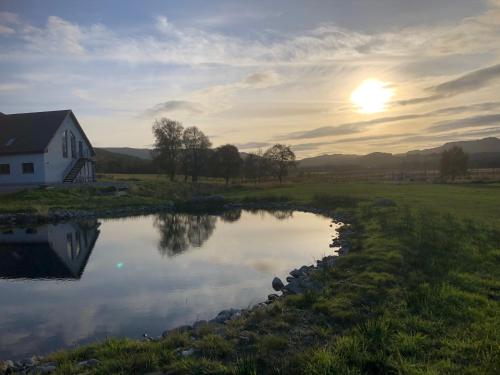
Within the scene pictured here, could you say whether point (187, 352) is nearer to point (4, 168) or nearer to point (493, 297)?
point (493, 297)

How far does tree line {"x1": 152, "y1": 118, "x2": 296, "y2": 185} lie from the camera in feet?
217

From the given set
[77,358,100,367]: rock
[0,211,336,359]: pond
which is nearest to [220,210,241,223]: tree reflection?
[0,211,336,359]: pond

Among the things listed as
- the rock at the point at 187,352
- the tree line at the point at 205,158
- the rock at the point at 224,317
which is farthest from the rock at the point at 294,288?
the tree line at the point at 205,158

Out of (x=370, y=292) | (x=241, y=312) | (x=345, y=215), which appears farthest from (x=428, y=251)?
(x=345, y=215)

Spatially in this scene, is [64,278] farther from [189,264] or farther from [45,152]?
[45,152]

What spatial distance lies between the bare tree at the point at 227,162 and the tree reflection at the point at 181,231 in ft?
132

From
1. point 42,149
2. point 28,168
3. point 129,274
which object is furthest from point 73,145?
point 129,274

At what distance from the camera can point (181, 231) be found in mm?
26125

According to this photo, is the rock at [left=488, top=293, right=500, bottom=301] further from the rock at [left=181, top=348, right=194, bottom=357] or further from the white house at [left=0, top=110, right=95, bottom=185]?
Result: the white house at [left=0, top=110, right=95, bottom=185]

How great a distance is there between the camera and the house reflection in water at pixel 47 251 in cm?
1527

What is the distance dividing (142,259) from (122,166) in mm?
74772

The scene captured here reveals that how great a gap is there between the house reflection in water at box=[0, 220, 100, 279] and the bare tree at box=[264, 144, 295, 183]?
2344 inches

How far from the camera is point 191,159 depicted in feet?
241

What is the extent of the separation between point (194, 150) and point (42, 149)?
34750 mm
